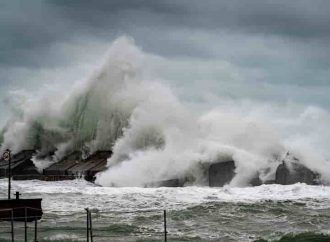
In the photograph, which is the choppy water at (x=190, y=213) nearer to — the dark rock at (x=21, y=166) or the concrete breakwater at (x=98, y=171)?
the concrete breakwater at (x=98, y=171)

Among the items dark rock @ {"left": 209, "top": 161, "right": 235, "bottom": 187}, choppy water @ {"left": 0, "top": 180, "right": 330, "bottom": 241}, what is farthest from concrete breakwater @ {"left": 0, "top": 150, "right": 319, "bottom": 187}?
choppy water @ {"left": 0, "top": 180, "right": 330, "bottom": 241}

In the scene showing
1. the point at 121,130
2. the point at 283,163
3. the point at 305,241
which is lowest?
the point at 305,241

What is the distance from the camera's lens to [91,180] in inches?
1810

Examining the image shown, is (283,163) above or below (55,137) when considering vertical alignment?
below

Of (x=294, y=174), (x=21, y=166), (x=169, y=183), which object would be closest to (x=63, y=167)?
(x=21, y=166)

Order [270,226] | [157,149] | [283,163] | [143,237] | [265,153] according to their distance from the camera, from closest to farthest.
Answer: [143,237] → [270,226] → [283,163] → [265,153] → [157,149]

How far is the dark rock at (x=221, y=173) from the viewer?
40091 millimetres

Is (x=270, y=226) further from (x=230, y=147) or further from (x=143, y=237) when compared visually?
(x=230, y=147)

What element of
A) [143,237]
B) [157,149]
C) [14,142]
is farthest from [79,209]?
[14,142]

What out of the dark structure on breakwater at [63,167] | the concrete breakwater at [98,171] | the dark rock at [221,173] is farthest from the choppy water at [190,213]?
the dark structure on breakwater at [63,167]

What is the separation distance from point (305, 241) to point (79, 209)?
1149cm

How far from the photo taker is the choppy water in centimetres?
2012

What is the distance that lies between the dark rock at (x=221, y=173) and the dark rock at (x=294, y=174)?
313 cm

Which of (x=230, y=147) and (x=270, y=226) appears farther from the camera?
(x=230, y=147)
